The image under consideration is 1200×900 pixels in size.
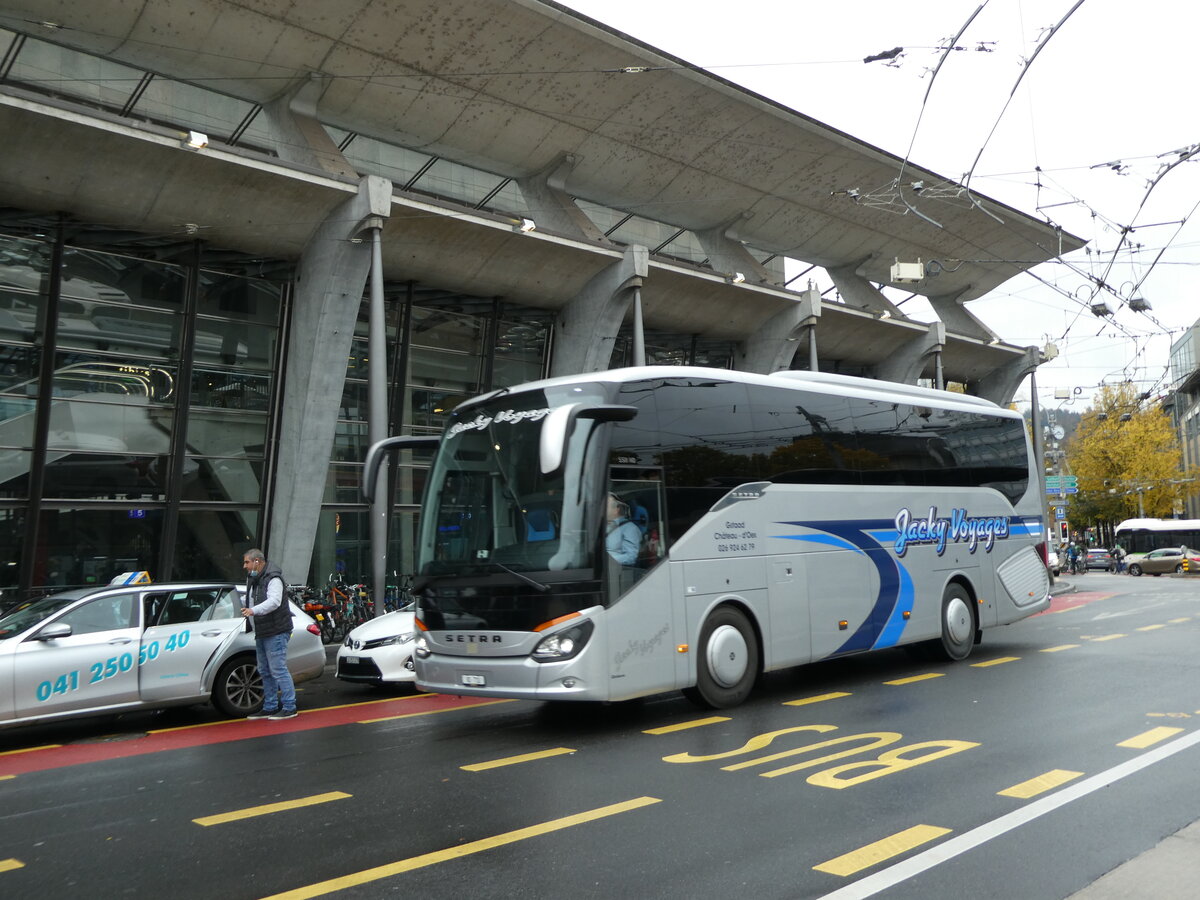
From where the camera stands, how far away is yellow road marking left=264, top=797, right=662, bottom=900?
15.9 ft

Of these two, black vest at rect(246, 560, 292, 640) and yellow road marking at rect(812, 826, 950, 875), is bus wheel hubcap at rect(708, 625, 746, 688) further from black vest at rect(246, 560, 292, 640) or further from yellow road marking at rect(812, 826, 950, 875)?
black vest at rect(246, 560, 292, 640)

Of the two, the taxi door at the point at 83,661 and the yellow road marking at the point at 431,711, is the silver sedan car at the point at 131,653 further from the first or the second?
the yellow road marking at the point at 431,711

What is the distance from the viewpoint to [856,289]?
35.0 meters

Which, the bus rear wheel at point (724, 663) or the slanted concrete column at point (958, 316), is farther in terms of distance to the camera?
the slanted concrete column at point (958, 316)

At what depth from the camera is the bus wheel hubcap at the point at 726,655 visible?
9.87 metres

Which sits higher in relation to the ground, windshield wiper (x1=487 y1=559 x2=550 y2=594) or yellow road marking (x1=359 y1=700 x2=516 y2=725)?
windshield wiper (x1=487 y1=559 x2=550 y2=594)

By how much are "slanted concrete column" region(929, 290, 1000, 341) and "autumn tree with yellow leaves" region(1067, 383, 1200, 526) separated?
25.1 m

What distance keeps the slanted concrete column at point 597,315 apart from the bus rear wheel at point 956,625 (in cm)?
1345

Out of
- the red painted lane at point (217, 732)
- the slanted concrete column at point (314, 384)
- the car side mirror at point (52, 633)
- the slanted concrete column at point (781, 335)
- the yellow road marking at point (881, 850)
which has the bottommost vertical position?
the red painted lane at point (217, 732)

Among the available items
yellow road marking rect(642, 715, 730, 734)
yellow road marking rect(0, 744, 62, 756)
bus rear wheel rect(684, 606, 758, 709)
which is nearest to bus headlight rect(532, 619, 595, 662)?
yellow road marking rect(642, 715, 730, 734)

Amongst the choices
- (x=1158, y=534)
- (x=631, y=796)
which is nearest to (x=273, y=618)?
(x=631, y=796)

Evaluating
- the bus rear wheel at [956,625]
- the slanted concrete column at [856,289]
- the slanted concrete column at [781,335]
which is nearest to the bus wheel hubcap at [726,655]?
the bus rear wheel at [956,625]

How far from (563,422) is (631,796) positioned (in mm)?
3164

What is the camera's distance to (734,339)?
31.8m
